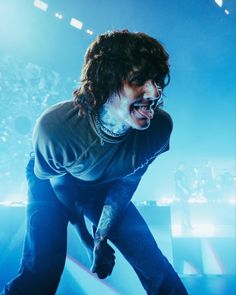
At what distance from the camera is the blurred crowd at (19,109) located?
255 inches

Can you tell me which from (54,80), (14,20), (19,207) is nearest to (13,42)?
(14,20)

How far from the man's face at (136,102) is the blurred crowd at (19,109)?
5572mm

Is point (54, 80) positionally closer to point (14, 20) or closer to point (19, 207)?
point (14, 20)

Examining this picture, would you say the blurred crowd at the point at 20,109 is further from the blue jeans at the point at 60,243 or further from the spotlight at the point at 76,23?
the blue jeans at the point at 60,243

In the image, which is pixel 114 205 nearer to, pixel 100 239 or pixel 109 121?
pixel 100 239

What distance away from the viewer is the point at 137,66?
1005 millimetres

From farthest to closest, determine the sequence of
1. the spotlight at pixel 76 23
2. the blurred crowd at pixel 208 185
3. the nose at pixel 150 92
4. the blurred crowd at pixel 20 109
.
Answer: the blurred crowd at pixel 208 185 < the blurred crowd at pixel 20 109 < the spotlight at pixel 76 23 < the nose at pixel 150 92

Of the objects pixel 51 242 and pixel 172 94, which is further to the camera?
pixel 172 94

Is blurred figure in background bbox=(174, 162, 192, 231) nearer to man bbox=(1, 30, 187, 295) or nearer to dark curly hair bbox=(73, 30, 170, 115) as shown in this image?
man bbox=(1, 30, 187, 295)

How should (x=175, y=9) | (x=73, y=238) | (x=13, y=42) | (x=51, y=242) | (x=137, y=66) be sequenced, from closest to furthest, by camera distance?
(x=137, y=66) → (x=51, y=242) → (x=73, y=238) → (x=175, y=9) → (x=13, y=42)

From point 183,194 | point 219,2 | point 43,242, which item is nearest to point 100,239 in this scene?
point 43,242

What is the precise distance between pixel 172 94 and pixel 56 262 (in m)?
6.12

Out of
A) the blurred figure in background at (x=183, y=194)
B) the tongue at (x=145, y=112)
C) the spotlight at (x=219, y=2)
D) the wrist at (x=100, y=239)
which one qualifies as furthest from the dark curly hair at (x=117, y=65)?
the blurred figure in background at (x=183, y=194)

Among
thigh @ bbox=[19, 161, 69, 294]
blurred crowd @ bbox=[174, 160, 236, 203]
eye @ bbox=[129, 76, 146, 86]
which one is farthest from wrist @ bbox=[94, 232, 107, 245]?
blurred crowd @ bbox=[174, 160, 236, 203]
